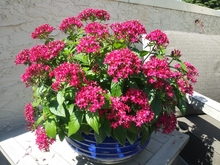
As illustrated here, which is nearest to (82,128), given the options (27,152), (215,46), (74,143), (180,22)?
(74,143)

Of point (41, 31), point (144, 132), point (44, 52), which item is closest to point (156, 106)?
point (144, 132)

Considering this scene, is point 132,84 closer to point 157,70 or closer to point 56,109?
point 157,70

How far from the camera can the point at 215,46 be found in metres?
1.54

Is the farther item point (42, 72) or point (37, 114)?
point (37, 114)

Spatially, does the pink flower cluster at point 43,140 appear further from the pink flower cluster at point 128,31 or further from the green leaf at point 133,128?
the pink flower cluster at point 128,31

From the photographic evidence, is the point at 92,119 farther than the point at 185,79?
No

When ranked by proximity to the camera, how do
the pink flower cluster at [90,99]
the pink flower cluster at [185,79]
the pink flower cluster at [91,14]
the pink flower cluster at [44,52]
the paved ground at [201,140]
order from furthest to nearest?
the paved ground at [201,140] < the pink flower cluster at [91,14] < the pink flower cluster at [185,79] < the pink flower cluster at [44,52] < the pink flower cluster at [90,99]

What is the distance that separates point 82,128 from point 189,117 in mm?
922

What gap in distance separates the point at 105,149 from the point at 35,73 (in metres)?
0.37

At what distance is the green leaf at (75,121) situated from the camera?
66 cm

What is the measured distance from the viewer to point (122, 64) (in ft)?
2.04

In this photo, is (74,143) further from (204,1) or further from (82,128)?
(204,1)

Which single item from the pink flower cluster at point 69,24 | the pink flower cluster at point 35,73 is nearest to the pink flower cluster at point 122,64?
the pink flower cluster at point 35,73

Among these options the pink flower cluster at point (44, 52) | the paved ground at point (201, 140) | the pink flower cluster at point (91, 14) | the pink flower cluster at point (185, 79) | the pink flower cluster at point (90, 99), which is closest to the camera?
the pink flower cluster at point (90, 99)
